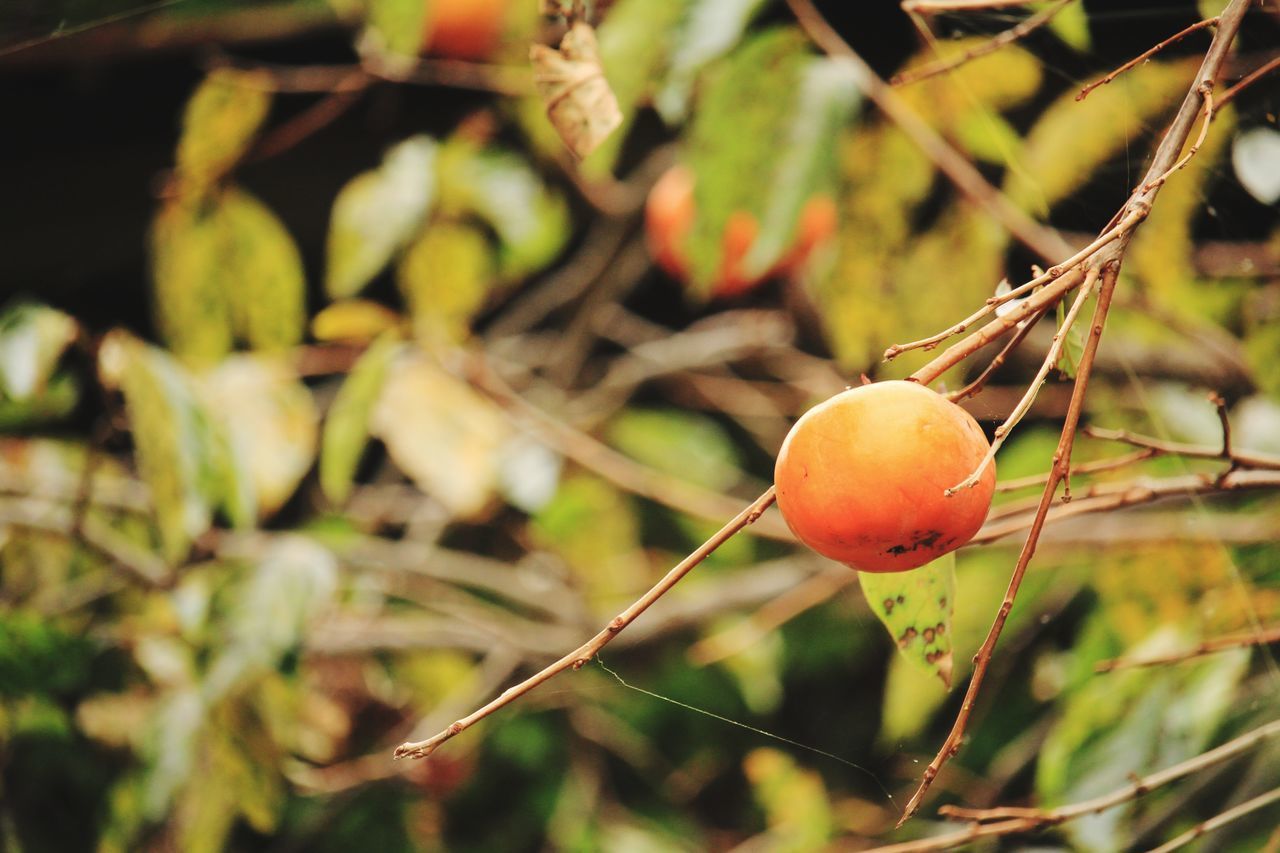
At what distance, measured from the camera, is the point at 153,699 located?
123cm

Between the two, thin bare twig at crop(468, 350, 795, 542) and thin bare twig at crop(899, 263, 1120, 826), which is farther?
thin bare twig at crop(468, 350, 795, 542)

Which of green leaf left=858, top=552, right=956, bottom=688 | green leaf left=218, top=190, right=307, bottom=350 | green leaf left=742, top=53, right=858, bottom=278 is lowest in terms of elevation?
green leaf left=218, top=190, right=307, bottom=350

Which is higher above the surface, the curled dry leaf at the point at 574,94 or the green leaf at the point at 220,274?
the curled dry leaf at the point at 574,94

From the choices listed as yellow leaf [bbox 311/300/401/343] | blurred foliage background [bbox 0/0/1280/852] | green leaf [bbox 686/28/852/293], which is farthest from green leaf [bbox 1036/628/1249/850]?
yellow leaf [bbox 311/300/401/343]

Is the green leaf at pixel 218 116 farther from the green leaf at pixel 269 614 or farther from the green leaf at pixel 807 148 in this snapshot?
the green leaf at pixel 807 148

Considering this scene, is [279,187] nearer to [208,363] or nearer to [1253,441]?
[208,363]

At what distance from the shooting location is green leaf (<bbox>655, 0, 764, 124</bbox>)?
2.60 ft

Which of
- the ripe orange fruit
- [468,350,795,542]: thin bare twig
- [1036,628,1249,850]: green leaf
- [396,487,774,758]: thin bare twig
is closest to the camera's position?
[396,487,774,758]: thin bare twig

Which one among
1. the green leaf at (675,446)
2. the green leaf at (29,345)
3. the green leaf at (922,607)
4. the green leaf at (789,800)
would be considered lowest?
the green leaf at (789,800)

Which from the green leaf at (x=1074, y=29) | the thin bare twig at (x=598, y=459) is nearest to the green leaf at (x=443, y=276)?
the thin bare twig at (x=598, y=459)

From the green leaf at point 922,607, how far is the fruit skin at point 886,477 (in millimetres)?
110

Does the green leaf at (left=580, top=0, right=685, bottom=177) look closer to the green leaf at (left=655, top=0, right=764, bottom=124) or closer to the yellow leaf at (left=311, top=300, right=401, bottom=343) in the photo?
the green leaf at (left=655, top=0, right=764, bottom=124)

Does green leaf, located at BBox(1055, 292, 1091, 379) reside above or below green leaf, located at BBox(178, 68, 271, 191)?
above

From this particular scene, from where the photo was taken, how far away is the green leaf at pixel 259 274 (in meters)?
1.26
